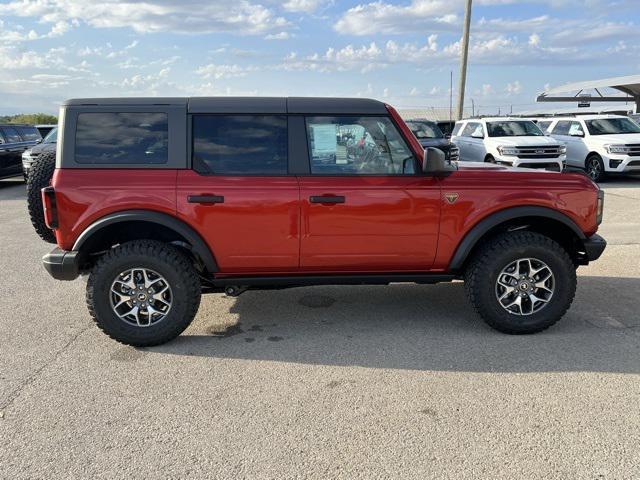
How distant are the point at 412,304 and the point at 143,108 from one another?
2899 mm

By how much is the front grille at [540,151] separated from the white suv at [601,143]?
154 cm

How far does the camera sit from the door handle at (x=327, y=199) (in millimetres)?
3930

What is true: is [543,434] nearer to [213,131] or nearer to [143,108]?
[213,131]

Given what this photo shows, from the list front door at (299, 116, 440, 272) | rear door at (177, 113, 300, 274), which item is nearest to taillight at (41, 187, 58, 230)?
rear door at (177, 113, 300, 274)

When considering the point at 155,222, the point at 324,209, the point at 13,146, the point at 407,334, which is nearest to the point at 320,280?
the point at 324,209

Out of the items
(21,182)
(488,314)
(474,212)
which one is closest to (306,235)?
(474,212)

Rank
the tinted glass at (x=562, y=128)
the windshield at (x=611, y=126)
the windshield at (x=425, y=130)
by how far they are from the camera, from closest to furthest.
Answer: the windshield at (x=611, y=126) < the windshield at (x=425, y=130) < the tinted glass at (x=562, y=128)

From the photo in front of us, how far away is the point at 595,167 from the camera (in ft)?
46.9

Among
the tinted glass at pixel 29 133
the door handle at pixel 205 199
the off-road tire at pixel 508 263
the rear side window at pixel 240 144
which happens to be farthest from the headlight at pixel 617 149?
the tinted glass at pixel 29 133

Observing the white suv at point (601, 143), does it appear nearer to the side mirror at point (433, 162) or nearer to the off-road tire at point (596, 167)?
the off-road tire at point (596, 167)

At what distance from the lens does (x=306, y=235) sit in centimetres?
400

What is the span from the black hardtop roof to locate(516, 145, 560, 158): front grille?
10.2m

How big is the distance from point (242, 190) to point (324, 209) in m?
0.62

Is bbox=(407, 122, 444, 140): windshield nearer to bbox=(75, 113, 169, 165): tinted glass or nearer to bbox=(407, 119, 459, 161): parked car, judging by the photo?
bbox=(407, 119, 459, 161): parked car
